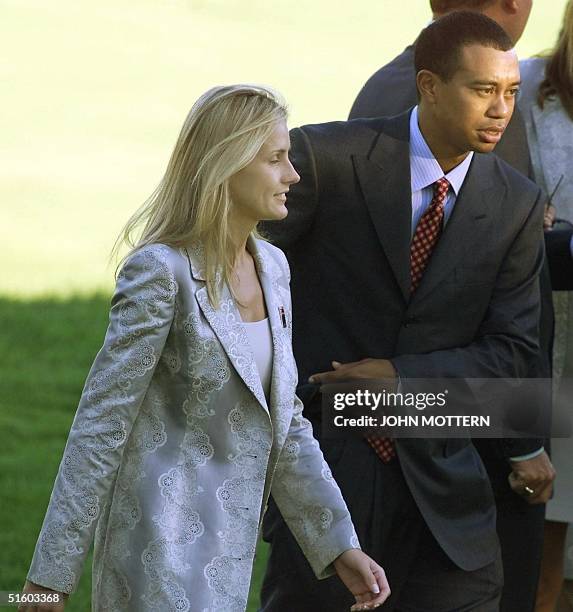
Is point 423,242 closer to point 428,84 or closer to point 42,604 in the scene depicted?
point 428,84

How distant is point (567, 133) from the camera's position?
5.73m

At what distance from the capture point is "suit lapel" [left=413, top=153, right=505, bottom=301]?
473 cm

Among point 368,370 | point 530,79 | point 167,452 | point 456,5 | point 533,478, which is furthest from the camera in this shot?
point 530,79

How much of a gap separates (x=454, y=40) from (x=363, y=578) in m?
1.55

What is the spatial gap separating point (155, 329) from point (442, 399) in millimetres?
1207

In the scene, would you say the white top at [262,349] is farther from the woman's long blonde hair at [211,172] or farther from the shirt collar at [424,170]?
the shirt collar at [424,170]

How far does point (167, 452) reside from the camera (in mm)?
3803

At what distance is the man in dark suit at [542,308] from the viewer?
5230 millimetres

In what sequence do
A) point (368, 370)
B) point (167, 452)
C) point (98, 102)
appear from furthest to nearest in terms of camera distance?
point (98, 102)
point (368, 370)
point (167, 452)

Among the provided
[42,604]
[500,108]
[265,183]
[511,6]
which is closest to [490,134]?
[500,108]

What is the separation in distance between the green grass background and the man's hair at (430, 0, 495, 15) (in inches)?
173

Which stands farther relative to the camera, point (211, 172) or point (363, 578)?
point (363, 578)

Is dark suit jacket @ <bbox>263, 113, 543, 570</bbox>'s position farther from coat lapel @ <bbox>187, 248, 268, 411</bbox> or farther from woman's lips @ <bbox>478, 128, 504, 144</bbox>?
coat lapel @ <bbox>187, 248, 268, 411</bbox>

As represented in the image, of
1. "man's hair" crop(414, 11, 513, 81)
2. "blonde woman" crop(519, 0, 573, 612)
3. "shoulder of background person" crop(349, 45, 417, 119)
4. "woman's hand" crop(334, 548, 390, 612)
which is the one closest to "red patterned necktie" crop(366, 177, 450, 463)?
"man's hair" crop(414, 11, 513, 81)
